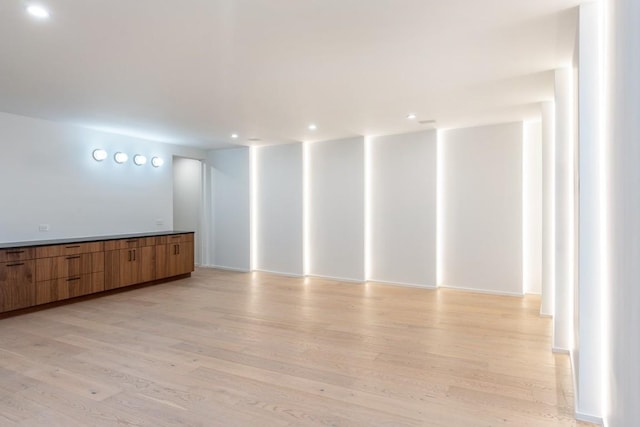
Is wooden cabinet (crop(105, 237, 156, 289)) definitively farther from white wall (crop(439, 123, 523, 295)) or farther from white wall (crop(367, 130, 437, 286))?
white wall (crop(439, 123, 523, 295))

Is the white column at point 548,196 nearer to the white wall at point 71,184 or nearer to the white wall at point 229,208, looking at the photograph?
the white wall at point 229,208

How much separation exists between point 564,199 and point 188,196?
298 inches

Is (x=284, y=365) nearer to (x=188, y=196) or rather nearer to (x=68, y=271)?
(x=68, y=271)

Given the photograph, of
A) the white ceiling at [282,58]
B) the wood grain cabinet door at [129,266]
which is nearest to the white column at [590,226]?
the white ceiling at [282,58]

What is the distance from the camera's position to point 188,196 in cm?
866

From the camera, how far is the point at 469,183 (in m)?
5.84

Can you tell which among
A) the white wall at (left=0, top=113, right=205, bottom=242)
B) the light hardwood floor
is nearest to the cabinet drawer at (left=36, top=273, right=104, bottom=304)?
the light hardwood floor

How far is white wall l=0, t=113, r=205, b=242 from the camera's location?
16.0 feet

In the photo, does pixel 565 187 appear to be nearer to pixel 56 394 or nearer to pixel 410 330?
pixel 410 330

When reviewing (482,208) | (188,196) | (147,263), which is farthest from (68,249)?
(482,208)

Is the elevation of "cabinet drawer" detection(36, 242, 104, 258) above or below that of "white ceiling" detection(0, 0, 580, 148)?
below

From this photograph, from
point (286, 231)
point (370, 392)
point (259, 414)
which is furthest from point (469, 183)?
point (259, 414)

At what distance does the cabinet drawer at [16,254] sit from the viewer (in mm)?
4270

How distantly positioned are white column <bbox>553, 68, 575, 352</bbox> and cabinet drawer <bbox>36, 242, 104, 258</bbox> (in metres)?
5.73
